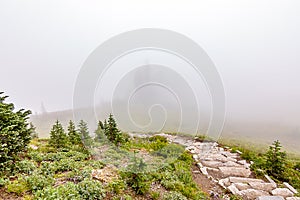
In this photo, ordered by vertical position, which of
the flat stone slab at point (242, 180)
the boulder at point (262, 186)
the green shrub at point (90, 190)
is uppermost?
the green shrub at point (90, 190)

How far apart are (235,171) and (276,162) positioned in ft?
6.17

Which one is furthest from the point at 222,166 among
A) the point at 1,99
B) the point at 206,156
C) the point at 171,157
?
the point at 1,99

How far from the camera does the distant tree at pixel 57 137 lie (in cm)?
767

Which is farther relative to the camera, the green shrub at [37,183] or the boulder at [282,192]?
the boulder at [282,192]

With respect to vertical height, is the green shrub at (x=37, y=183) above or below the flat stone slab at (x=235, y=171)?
above

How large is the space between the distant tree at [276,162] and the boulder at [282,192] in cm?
131

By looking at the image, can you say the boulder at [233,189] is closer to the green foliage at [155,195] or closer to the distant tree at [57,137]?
the green foliage at [155,195]

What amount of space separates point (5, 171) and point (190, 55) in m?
5.39

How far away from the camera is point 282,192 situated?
5.95m

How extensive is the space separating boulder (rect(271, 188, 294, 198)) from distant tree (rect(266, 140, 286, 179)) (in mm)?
1315

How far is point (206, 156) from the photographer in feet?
30.5

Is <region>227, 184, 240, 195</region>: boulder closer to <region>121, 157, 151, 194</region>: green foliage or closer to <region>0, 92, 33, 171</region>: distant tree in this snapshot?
<region>121, 157, 151, 194</region>: green foliage

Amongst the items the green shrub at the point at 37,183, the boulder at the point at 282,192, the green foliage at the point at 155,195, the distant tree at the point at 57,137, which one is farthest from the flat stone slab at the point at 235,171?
the distant tree at the point at 57,137

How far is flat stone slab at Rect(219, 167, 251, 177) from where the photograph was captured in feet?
24.0
